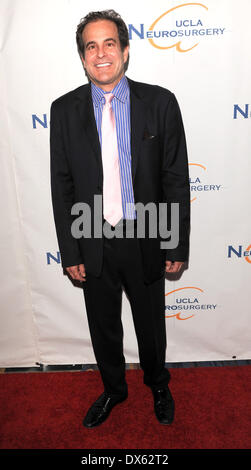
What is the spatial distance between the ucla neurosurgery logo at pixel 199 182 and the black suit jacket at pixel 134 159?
0.50 metres

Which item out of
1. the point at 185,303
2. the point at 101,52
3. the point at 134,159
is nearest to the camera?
the point at 101,52

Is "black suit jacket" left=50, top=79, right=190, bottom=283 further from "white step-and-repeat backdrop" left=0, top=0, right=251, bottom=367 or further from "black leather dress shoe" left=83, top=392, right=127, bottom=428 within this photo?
"black leather dress shoe" left=83, top=392, right=127, bottom=428

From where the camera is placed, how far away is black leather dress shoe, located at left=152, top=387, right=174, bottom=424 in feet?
7.81

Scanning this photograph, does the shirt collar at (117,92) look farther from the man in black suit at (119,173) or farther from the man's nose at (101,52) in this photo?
the man's nose at (101,52)

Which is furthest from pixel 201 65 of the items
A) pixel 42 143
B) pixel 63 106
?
pixel 42 143

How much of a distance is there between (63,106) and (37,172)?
68cm

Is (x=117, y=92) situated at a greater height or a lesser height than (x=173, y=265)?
greater

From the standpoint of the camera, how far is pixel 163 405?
2.43 m

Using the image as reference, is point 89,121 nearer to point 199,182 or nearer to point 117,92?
point 117,92

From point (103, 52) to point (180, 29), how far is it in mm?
702

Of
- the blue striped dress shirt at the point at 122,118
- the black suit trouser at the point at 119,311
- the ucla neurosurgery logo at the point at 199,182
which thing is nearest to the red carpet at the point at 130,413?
the black suit trouser at the point at 119,311

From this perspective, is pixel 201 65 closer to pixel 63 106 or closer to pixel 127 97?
pixel 127 97

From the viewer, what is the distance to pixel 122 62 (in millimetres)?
1925

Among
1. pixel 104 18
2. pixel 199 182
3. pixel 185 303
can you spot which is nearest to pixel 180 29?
pixel 104 18
